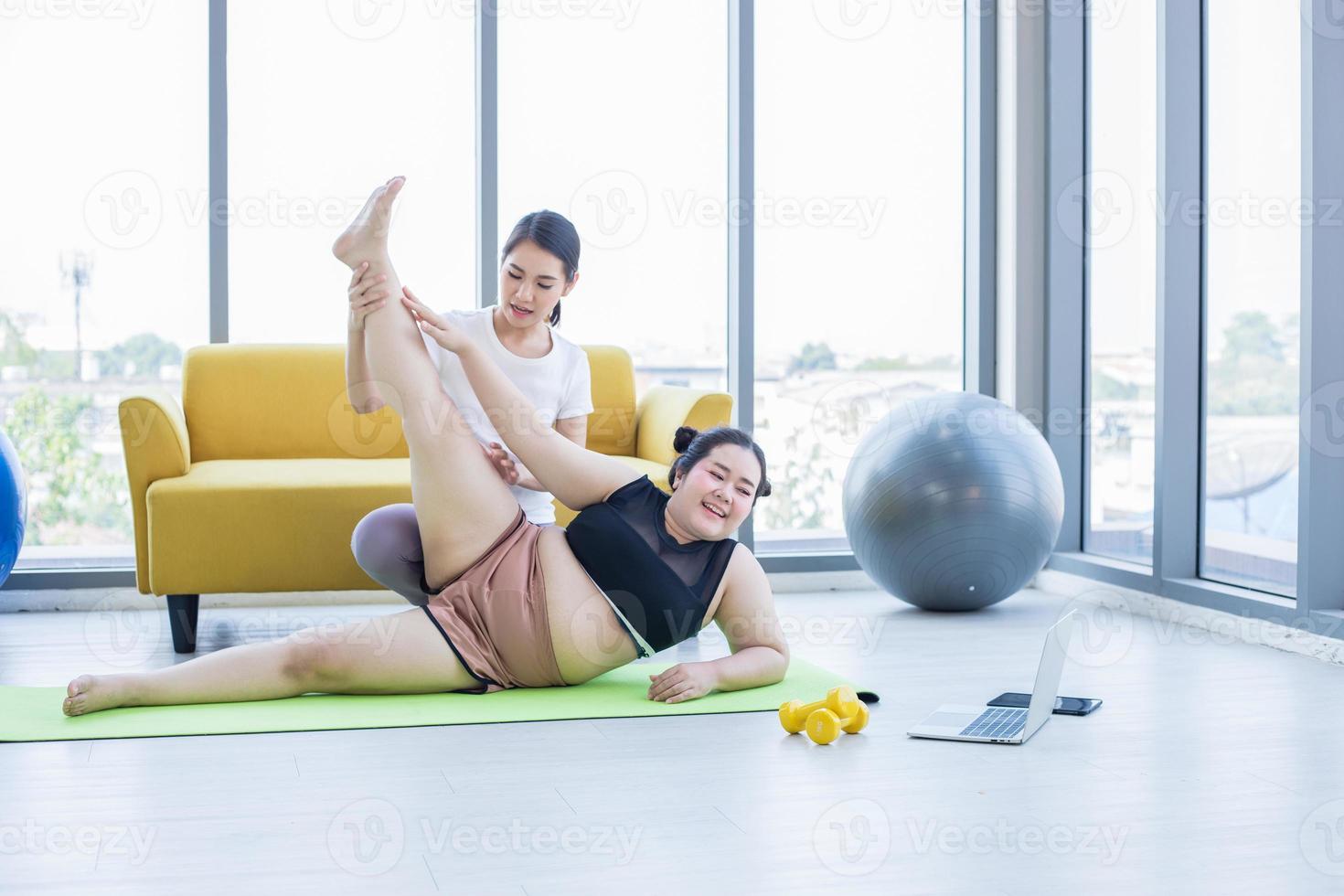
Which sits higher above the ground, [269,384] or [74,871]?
[269,384]

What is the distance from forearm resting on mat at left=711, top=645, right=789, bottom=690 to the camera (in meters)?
2.58

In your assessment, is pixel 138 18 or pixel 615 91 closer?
pixel 138 18

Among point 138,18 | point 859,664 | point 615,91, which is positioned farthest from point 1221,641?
point 138,18

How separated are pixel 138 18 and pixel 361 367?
7.29 feet

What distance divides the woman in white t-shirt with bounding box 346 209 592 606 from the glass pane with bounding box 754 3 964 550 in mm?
1797

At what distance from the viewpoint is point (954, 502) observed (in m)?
3.56

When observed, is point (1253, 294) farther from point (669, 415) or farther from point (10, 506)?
point (10, 506)

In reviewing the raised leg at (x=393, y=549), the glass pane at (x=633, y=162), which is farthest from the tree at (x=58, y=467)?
the raised leg at (x=393, y=549)

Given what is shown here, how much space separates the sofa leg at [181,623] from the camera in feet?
10.4

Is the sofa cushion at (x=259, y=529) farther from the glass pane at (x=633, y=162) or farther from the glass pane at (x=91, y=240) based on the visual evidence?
the glass pane at (x=633, y=162)

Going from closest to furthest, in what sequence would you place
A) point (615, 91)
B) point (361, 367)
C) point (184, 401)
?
point (361, 367), point (184, 401), point (615, 91)

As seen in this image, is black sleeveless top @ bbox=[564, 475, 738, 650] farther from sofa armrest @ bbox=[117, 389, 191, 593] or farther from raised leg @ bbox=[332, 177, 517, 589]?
sofa armrest @ bbox=[117, 389, 191, 593]

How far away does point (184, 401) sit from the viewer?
12.5ft

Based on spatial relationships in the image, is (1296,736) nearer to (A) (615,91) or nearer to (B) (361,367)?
(B) (361,367)
